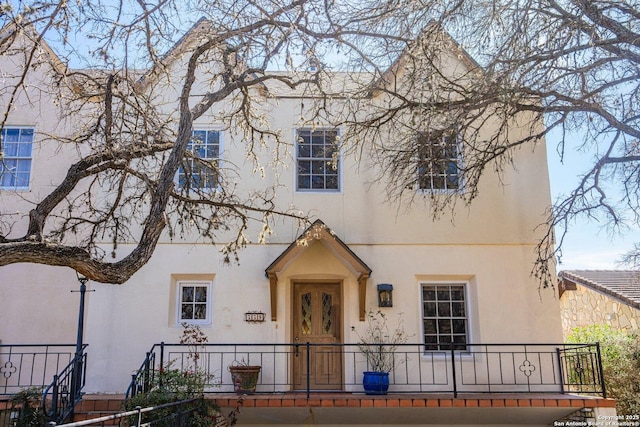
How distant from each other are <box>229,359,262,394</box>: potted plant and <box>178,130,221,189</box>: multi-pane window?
3340 millimetres

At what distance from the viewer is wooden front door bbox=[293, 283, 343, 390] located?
11.1 metres

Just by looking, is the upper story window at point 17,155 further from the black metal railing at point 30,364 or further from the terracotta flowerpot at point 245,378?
the terracotta flowerpot at point 245,378

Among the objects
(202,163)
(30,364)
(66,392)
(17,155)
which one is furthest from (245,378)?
(17,155)

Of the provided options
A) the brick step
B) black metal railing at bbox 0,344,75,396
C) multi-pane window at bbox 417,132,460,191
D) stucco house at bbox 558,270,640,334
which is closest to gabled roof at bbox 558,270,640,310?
stucco house at bbox 558,270,640,334

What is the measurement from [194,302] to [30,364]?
3302 millimetres

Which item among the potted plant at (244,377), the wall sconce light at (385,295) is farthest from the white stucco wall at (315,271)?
the potted plant at (244,377)

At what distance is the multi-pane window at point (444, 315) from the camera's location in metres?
11.3

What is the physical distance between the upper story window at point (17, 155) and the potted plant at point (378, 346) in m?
7.45

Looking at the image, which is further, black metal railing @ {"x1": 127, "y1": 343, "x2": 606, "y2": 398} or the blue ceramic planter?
black metal railing @ {"x1": 127, "y1": 343, "x2": 606, "y2": 398}

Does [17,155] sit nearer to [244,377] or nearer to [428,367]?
[244,377]

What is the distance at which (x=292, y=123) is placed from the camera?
12.0 m

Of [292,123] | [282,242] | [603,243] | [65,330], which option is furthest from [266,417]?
[603,243]

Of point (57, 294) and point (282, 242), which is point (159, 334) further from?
point (282, 242)

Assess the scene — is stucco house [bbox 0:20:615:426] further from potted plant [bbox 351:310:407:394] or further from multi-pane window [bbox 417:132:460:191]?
potted plant [bbox 351:310:407:394]
